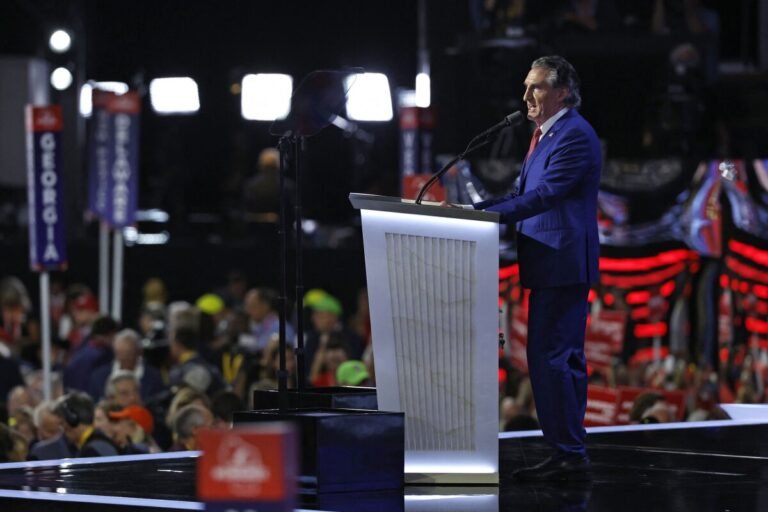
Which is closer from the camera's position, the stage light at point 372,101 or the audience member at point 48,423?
the audience member at point 48,423

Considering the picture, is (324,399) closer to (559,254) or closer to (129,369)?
(559,254)

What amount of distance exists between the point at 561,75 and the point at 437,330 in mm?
936

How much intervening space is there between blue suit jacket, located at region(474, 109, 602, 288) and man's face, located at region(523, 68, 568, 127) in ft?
0.18

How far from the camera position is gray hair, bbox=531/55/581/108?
18.1 ft

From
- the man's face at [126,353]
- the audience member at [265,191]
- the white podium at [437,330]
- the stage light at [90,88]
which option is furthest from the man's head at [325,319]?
the stage light at [90,88]

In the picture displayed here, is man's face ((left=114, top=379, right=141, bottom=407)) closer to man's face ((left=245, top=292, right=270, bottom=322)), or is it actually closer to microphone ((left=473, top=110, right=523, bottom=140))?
microphone ((left=473, top=110, right=523, bottom=140))

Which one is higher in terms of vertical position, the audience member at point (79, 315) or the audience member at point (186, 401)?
the audience member at point (79, 315)

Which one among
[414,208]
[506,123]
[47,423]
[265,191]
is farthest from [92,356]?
[265,191]

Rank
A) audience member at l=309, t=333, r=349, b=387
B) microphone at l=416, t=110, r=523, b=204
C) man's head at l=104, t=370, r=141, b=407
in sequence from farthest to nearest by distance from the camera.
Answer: audience member at l=309, t=333, r=349, b=387 < man's head at l=104, t=370, r=141, b=407 < microphone at l=416, t=110, r=523, b=204

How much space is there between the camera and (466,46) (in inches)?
583

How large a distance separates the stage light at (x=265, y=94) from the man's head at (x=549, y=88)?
59.9 feet

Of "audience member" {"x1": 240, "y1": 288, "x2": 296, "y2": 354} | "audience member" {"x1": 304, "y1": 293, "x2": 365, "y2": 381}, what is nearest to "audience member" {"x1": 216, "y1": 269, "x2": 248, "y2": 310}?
"audience member" {"x1": 240, "y1": 288, "x2": 296, "y2": 354}

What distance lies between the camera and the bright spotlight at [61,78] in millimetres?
21141

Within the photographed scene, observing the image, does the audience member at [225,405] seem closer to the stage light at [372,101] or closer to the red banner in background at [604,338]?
the red banner in background at [604,338]
